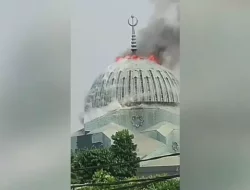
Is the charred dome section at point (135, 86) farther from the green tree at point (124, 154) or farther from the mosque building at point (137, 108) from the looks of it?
the green tree at point (124, 154)

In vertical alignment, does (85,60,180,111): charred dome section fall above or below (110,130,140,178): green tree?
above

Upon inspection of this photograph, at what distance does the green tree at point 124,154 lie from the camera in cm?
145

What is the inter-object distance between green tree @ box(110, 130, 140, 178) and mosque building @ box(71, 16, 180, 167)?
0.02 metres

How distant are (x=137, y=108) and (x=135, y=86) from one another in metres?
0.08

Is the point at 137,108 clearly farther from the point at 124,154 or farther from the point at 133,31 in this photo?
the point at 133,31

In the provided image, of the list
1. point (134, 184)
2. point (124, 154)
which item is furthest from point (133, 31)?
point (134, 184)

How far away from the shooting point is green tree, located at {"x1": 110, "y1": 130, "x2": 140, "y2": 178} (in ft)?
4.75

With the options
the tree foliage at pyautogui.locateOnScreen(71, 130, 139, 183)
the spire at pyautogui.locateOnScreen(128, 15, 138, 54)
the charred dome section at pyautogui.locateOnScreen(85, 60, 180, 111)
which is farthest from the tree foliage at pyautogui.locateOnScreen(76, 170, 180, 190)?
the spire at pyautogui.locateOnScreen(128, 15, 138, 54)

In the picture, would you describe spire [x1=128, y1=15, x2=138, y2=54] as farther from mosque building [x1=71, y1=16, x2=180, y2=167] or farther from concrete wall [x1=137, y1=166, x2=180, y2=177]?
concrete wall [x1=137, y1=166, x2=180, y2=177]
